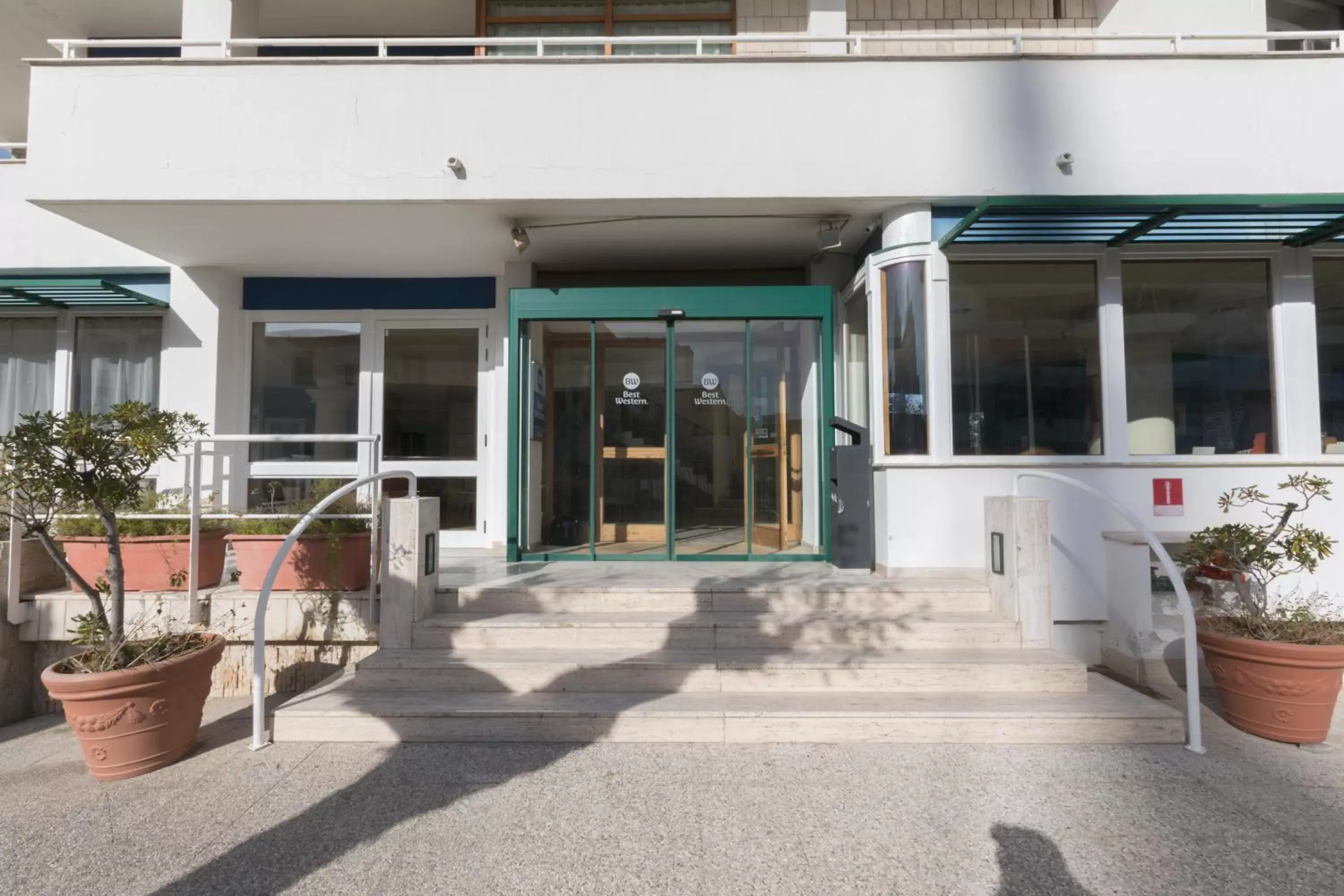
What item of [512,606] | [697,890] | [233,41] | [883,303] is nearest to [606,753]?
[697,890]

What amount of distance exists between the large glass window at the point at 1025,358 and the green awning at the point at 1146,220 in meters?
0.32

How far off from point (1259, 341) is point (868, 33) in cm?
Result: 451

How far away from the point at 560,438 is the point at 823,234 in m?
2.91

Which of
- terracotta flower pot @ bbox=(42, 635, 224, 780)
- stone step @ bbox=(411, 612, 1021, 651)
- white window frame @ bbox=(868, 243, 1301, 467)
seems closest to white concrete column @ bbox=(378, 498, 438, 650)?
stone step @ bbox=(411, 612, 1021, 651)

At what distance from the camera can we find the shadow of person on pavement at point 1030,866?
7.80ft

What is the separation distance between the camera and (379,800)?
3.02 meters

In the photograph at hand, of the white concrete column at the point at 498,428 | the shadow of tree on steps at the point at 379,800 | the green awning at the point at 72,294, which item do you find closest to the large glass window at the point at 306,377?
the green awning at the point at 72,294

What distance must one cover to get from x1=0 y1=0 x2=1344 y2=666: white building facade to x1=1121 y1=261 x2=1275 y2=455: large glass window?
0.9 inches

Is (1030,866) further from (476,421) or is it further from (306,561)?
(476,421)

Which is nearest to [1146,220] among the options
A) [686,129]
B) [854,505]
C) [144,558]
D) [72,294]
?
[854,505]

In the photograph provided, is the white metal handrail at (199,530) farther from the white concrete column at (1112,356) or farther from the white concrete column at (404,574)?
the white concrete column at (1112,356)

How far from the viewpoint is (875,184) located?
505 cm

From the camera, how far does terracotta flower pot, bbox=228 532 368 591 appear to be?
441 centimetres

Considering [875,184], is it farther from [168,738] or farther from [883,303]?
[168,738]
